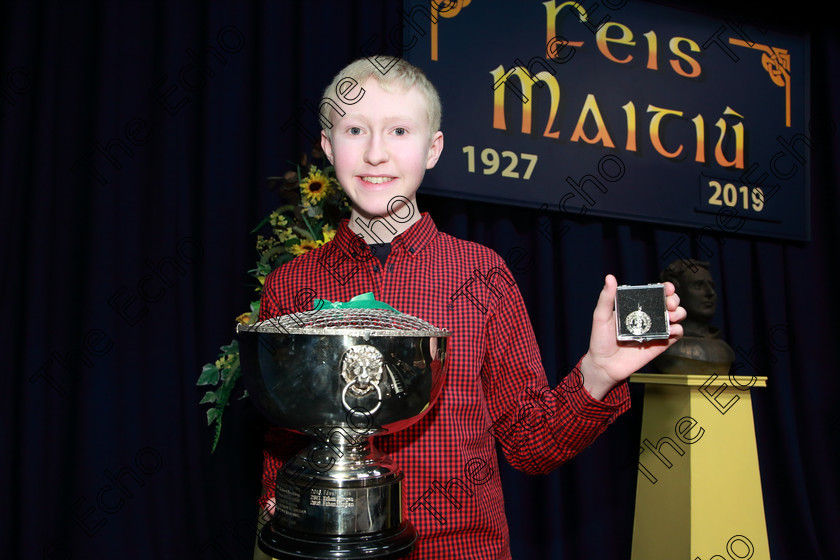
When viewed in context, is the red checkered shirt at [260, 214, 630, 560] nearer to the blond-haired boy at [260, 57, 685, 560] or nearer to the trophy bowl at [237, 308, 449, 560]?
the blond-haired boy at [260, 57, 685, 560]

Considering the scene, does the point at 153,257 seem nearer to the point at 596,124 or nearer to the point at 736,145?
the point at 596,124

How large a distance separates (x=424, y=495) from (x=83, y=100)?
1.27 m

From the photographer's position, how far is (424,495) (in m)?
0.82

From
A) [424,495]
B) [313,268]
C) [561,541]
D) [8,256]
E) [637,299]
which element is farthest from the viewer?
[561,541]

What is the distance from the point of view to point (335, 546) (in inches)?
21.5

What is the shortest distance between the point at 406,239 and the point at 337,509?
1.52 ft

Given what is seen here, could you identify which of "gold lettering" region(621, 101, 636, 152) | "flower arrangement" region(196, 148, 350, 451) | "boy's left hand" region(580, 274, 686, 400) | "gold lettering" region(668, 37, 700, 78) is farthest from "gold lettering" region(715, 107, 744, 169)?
"boy's left hand" region(580, 274, 686, 400)

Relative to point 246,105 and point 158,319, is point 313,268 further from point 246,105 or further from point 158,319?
point 246,105

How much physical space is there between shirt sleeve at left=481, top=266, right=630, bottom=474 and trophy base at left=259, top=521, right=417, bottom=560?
0.29 meters

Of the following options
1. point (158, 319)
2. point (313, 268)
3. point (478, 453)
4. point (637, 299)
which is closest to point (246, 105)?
point (158, 319)

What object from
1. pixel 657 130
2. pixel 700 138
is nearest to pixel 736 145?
pixel 700 138

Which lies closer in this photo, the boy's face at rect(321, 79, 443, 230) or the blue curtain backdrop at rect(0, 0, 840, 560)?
the boy's face at rect(321, 79, 443, 230)

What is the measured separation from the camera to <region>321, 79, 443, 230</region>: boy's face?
0.87m

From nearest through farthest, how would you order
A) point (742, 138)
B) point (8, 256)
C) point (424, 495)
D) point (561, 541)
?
point (424, 495) < point (8, 256) < point (561, 541) < point (742, 138)
